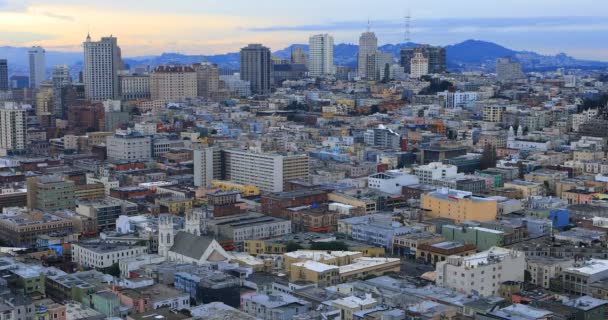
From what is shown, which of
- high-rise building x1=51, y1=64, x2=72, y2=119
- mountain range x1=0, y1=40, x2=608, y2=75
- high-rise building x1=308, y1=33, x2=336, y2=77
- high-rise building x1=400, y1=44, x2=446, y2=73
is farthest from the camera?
mountain range x1=0, y1=40, x2=608, y2=75

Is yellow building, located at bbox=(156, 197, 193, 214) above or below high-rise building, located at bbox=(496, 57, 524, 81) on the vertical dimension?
below

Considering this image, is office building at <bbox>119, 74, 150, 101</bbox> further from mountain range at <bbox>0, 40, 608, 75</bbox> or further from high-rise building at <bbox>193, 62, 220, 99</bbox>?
mountain range at <bbox>0, 40, 608, 75</bbox>

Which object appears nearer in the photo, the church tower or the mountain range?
the church tower

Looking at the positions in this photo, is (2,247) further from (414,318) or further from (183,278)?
(414,318)

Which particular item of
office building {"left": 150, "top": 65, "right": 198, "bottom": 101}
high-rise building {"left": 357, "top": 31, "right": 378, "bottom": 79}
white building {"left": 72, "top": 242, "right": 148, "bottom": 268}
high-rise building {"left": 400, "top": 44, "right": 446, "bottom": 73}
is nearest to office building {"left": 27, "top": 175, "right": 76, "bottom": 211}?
Result: white building {"left": 72, "top": 242, "right": 148, "bottom": 268}

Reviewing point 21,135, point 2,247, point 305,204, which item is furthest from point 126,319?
point 21,135

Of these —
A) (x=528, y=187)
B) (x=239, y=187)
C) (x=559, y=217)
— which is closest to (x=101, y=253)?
(x=239, y=187)

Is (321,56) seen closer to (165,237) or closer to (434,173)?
(434,173)
